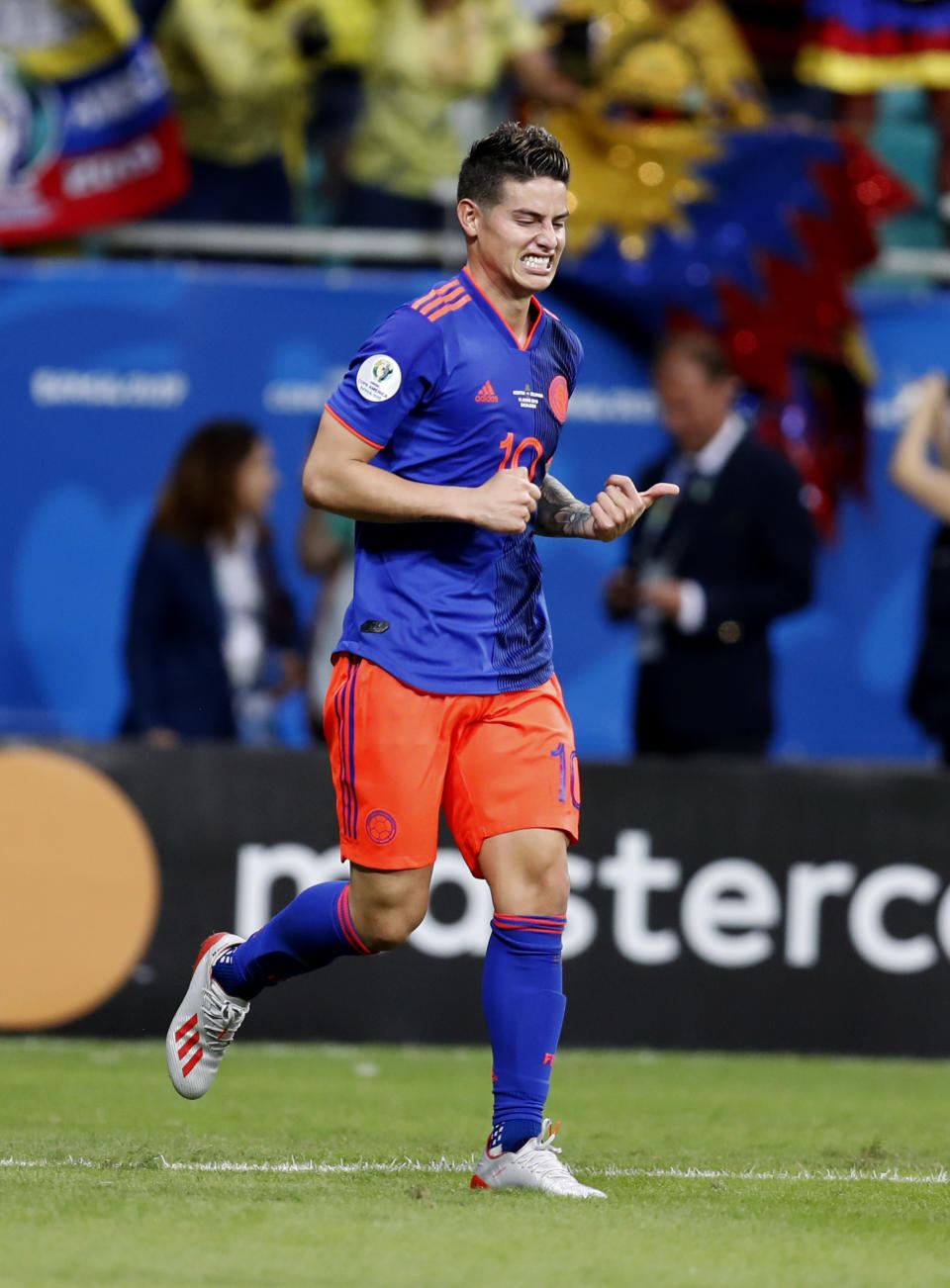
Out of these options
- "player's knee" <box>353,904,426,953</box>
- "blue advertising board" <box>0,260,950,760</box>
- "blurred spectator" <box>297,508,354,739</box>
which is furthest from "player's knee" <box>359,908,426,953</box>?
"blue advertising board" <box>0,260,950,760</box>

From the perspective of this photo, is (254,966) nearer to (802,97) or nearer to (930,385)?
(930,385)

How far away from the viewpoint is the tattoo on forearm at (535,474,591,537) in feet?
17.0

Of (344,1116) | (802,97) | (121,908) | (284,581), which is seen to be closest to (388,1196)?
(344,1116)

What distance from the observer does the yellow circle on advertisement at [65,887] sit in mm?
7797

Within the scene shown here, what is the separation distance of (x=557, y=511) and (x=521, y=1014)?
1198 mm

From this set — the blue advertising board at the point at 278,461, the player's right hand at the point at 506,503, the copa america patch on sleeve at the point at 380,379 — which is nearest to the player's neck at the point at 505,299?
the copa america patch on sleeve at the point at 380,379

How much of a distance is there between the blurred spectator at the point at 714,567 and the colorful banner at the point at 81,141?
10.7 ft

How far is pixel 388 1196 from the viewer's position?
4590 millimetres

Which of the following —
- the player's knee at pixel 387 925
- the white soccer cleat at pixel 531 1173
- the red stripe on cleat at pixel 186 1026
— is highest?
the player's knee at pixel 387 925

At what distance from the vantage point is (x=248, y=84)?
1061 centimetres

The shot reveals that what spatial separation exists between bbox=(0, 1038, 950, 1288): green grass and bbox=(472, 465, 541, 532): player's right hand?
1399mm

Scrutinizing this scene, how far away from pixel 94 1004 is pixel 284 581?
259 cm

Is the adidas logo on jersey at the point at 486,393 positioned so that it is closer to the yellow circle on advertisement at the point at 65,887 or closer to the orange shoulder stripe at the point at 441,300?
the orange shoulder stripe at the point at 441,300

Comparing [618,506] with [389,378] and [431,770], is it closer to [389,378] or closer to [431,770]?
[389,378]
